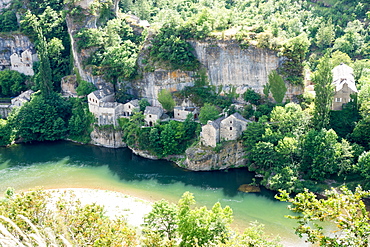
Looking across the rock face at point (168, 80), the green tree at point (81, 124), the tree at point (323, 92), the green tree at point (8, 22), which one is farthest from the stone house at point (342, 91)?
the green tree at point (8, 22)

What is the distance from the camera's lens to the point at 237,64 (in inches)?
2023

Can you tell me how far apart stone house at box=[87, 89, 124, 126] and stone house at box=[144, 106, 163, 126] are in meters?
3.78

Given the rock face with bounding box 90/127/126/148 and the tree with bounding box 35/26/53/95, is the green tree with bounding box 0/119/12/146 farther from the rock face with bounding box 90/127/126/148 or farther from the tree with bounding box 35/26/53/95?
the rock face with bounding box 90/127/126/148

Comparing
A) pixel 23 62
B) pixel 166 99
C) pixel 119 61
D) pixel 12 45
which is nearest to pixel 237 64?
pixel 166 99

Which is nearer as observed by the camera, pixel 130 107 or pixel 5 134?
pixel 130 107

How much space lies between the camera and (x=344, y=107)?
4716 centimetres

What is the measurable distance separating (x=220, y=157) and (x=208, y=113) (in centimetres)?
521

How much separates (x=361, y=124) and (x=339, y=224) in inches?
1108

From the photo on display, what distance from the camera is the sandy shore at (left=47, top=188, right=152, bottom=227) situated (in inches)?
1521

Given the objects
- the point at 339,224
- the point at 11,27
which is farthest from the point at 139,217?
the point at 11,27

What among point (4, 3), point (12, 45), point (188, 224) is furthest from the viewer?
point (4, 3)

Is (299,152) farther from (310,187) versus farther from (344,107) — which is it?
(344,107)

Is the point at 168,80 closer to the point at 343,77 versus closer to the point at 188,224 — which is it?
the point at 343,77

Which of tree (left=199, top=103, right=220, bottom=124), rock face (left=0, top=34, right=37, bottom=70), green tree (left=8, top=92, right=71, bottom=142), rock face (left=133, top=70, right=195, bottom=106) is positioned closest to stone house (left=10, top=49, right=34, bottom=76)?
rock face (left=0, top=34, right=37, bottom=70)
